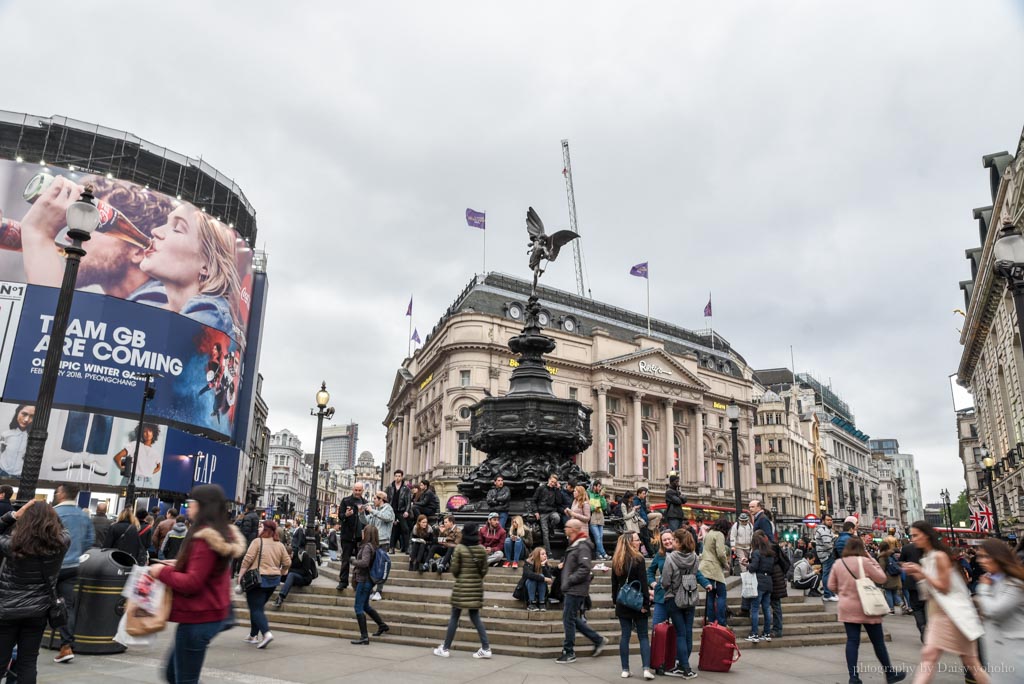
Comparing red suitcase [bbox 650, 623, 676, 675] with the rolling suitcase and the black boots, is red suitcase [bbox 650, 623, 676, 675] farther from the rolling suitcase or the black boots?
the black boots

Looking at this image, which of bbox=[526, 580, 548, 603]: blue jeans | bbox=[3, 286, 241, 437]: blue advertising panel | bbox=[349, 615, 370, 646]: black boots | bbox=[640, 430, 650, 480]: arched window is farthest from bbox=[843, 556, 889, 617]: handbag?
bbox=[640, 430, 650, 480]: arched window

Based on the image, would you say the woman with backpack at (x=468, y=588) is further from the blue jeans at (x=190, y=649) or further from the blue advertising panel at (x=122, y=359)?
the blue advertising panel at (x=122, y=359)

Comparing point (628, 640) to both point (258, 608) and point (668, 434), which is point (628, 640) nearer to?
point (258, 608)

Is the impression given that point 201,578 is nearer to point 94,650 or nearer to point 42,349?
point 94,650

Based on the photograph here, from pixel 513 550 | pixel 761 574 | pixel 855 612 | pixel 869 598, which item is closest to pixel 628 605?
pixel 855 612

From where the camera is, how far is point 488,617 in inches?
404

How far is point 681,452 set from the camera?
69938 millimetres

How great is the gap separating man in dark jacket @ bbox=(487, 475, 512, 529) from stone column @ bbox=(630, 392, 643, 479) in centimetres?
4969

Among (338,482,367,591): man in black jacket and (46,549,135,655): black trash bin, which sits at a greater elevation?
(338,482,367,591): man in black jacket

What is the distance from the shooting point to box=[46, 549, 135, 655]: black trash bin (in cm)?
848

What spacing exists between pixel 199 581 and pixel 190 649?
1.48 ft

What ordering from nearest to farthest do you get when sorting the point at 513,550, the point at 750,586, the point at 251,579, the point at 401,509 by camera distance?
the point at 251,579, the point at 750,586, the point at 513,550, the point at 401,509

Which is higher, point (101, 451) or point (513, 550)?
point (101, 451)

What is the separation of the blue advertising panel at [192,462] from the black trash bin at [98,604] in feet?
136
